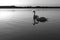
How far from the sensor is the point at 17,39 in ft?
46.2

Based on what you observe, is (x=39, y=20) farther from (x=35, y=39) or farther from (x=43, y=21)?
(x=35, y=39)

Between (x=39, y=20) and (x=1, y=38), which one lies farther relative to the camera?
(x=39, y=20)

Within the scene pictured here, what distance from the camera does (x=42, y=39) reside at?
1411 centimetres

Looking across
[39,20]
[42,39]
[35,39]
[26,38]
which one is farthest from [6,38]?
[39,20]

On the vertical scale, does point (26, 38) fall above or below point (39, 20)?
below

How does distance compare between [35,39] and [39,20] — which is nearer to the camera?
[35,39]

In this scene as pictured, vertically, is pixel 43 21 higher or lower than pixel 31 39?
higher

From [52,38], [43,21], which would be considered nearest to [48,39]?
[52,38]

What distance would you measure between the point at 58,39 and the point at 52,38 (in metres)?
0.83

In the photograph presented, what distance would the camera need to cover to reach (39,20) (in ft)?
94.1

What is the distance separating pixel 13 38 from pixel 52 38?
213 inches

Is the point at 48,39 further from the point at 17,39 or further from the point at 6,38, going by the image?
the point at 6,38

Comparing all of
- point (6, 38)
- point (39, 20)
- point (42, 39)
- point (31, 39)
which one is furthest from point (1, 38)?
point (39, 20)

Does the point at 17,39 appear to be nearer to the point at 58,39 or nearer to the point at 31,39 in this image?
the point at 31,39
